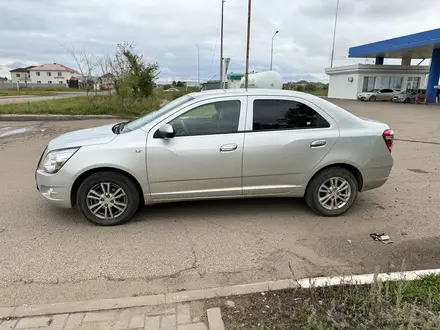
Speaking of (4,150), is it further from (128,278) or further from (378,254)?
(378,254)

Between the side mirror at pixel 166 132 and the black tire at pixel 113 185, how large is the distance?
2.24 feet

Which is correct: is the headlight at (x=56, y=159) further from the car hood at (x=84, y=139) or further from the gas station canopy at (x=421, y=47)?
the gas station canopy at (x=421, y=47)

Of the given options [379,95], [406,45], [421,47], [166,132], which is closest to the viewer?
[166,132]

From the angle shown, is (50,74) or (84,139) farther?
(50,74)

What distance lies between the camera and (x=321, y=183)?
441 centimetres

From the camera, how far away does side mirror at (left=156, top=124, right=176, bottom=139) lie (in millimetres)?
3898

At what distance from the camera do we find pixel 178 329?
240 centimetres

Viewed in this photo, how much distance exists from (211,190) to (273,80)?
3209 cm

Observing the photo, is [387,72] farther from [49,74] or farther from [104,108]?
[49,74]

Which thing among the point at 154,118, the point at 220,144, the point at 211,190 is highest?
the point at 154,118

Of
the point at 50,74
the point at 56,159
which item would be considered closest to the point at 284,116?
the point at 56,159

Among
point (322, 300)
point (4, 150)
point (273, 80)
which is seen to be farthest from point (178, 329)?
Answer: point (273, 80)

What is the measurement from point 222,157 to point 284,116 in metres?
1.02

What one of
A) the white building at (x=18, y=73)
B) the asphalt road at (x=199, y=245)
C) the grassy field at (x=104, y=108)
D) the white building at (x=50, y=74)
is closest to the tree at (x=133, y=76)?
the grassy field at (x=104, y=108)
